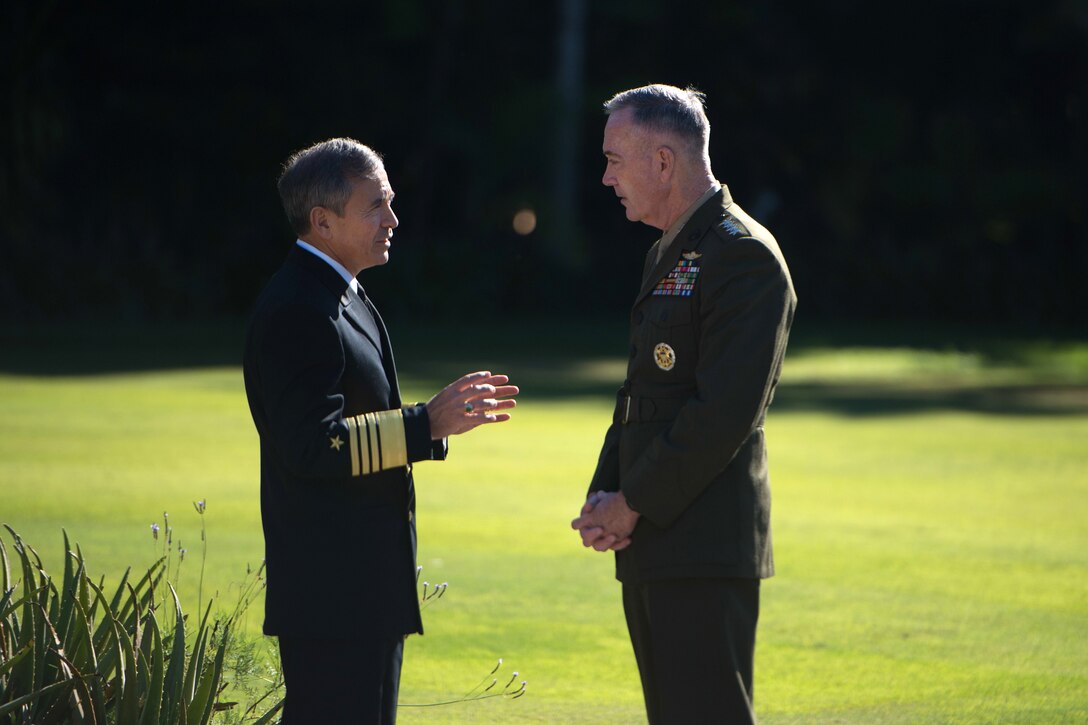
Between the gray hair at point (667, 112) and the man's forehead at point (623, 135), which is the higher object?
the gray hair at point (667, 112)

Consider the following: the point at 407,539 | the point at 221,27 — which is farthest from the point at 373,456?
the point at 221,27

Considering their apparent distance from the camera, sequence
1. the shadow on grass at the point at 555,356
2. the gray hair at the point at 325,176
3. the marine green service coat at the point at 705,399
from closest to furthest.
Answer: the marine green service coat at the point at 705,399, the gray hair at the point at 325,176, the shadow on grass at the point at 555,356

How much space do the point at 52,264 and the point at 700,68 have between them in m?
16.5

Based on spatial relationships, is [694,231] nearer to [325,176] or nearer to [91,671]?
[325,176]

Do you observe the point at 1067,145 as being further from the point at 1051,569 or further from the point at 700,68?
the point at 1051,569

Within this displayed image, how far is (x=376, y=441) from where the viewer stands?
3.58 meters

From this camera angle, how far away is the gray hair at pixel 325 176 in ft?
12.0

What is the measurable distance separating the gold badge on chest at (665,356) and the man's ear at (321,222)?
85 cm

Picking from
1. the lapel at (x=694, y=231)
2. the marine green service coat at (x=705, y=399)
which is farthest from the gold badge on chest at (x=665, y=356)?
the lapel at (x=694, y=231)

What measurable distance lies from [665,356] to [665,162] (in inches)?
18.9

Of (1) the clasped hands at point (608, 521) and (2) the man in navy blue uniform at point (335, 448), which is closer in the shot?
(2) the man in navy blue uniform at point (335, 448)

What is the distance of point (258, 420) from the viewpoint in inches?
146

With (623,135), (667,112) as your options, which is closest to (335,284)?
(623,135)

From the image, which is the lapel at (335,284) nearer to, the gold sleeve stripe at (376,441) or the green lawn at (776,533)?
the gold sleeve stripe at (376,441)
